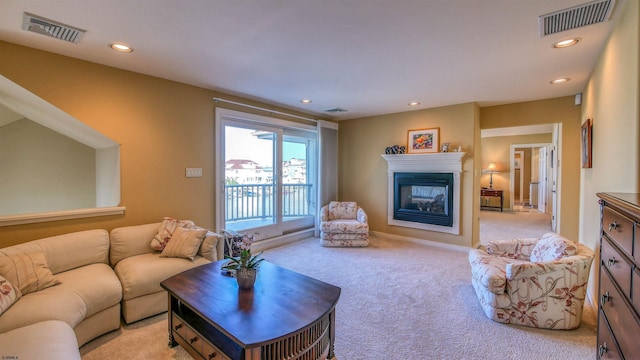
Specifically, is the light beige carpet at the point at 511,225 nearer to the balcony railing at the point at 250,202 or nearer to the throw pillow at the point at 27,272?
the balcony railing at the point at 250,202

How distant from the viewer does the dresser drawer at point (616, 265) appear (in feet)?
3.77

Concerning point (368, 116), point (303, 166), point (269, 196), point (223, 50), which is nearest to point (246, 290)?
point (223, 50)

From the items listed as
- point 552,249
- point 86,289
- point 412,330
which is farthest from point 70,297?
point 552,249

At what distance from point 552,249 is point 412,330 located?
1.52 metres

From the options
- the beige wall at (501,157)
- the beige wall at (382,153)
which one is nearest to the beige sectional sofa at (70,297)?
the beige wall at (382,153)

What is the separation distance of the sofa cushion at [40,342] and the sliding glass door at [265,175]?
242cm

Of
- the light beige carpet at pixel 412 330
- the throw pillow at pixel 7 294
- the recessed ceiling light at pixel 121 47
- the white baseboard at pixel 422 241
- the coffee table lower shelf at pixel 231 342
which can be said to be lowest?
the light beige carpet at pixel 412 330

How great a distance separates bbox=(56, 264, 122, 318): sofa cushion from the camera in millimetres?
2084

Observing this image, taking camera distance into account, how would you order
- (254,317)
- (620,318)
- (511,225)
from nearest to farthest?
1. (620,318)
2. (254,317)
3. (511,225)

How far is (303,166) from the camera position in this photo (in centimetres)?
558

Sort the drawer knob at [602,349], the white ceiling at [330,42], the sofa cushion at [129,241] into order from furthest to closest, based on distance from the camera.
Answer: the sofa cushion at [129,241] < the white ceiling at [330,42] < the drawer knob at [602,349]

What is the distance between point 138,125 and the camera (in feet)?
10.5

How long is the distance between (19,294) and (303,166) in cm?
418

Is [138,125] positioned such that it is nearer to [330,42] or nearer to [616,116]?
[330,42]
